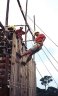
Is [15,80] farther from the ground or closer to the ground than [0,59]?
closer to the ground

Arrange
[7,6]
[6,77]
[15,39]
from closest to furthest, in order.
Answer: [6,77], [15,39], [7,6]

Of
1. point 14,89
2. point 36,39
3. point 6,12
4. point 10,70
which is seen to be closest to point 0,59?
point 10,70

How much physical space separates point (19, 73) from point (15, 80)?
1.14 meters

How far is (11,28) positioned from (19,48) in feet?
4.06

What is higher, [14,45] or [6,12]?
[6,12]

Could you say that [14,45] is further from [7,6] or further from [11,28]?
[7,6]

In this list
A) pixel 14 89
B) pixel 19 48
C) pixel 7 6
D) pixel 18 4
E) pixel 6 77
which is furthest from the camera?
pixel 7 6

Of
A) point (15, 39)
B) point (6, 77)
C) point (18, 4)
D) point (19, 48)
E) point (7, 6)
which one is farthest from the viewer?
point (7, 6)

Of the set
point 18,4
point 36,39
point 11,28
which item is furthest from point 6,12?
point 11,28

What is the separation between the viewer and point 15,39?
1202 cm

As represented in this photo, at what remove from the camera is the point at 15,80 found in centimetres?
1164

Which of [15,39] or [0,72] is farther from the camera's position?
[15,39]

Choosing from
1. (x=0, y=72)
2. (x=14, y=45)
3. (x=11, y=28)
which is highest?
(x=11, y=28)

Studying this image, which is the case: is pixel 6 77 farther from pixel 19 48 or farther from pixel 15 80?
pixel 19 48
